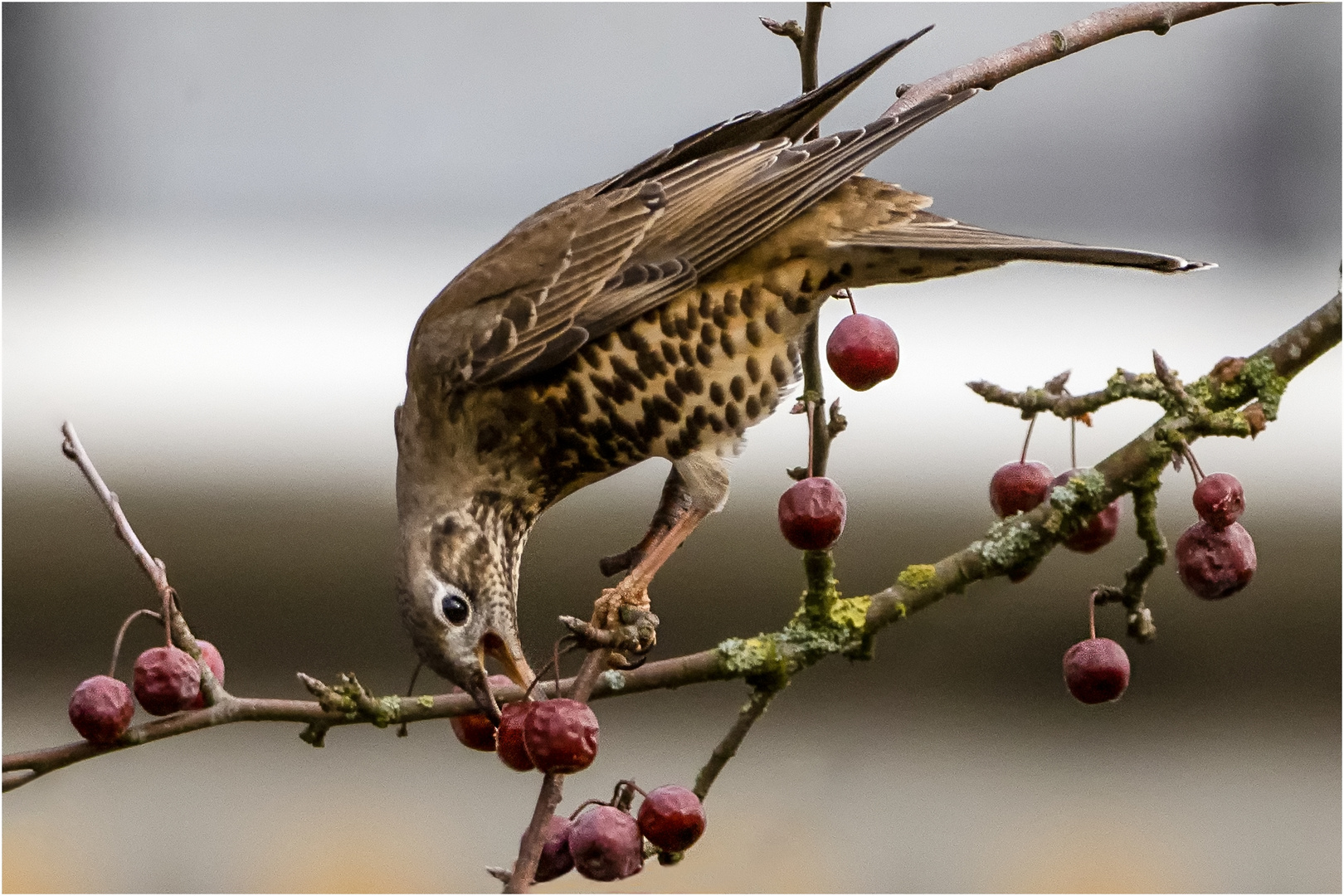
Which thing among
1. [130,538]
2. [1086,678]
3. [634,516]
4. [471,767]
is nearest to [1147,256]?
[1086,678]

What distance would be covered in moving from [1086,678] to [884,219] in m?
0.71

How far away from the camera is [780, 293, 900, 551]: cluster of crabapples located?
5.68 feet

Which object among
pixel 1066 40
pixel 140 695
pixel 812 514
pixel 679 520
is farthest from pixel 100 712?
pixel 1066 40

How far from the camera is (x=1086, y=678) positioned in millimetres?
1759

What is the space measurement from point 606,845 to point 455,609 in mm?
548

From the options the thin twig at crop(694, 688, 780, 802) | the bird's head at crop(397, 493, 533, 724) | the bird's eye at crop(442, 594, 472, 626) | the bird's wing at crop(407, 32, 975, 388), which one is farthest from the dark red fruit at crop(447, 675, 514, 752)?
the bird's wing at crop(407, 32, 975, 388)

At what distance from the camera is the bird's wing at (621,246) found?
2.05 metres

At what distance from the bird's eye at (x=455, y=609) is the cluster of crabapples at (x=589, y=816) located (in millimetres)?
333

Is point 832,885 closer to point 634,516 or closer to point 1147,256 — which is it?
point 634,516

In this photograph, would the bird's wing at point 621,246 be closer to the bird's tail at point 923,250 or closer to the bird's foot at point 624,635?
the bird's tail at point 923,250

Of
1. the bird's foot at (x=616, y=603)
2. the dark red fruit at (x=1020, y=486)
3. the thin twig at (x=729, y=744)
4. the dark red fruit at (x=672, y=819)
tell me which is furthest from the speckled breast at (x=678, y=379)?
the dark red fruit at (x=672, y=819)

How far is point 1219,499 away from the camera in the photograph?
1721 mm

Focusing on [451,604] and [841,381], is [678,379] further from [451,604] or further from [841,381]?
[451,604]

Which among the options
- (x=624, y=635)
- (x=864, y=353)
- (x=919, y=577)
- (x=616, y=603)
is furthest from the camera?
(x=616, y=603)
